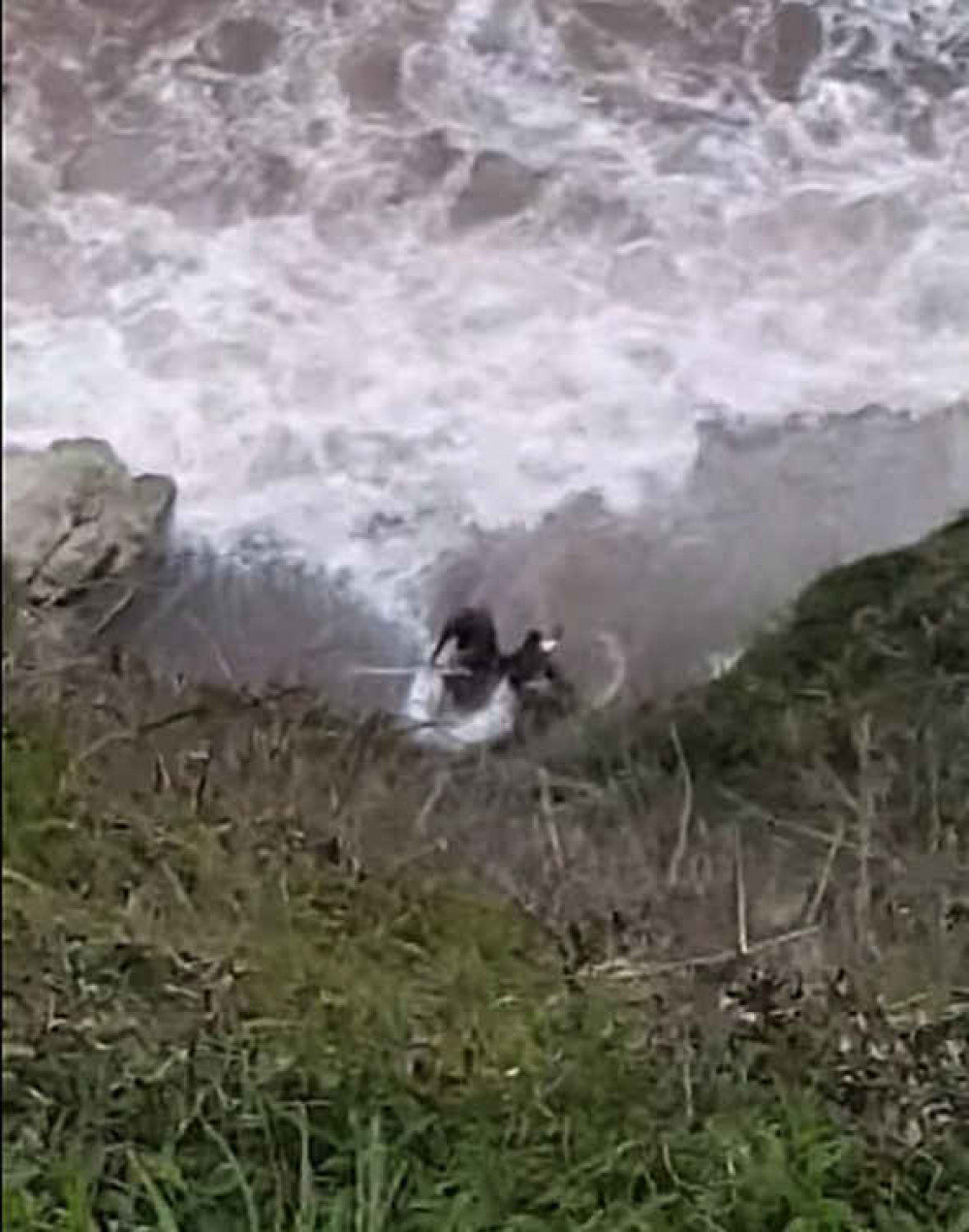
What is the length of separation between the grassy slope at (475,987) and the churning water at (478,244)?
1.82 ft

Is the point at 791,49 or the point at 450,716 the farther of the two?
the point at 791,49

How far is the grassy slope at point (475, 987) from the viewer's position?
2.41m

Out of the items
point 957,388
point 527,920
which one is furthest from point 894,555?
point 527,920

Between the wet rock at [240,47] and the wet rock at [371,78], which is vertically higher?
the wet rock at [240,47]

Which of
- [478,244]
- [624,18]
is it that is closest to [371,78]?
[478,244]

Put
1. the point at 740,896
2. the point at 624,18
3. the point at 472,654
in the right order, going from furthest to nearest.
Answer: the point at 624,18 → the point at 472,654 → the point at 740,896

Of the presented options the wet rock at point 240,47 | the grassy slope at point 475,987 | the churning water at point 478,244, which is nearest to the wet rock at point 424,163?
the churning water at point 478,244

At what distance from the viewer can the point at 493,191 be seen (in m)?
3.73

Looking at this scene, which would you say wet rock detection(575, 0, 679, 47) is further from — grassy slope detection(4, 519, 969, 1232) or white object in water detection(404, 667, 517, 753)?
grassy slope detection(4, 519, 969, 1232)

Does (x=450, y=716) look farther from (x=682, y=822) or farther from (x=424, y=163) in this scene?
(x=424, y=163)

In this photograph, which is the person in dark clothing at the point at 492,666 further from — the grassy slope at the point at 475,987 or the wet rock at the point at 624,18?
the wet rock at the point at 624,18

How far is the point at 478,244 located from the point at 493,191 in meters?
0.09

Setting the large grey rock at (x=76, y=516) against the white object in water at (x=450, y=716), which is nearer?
the large grey rock at (x=76, y=516)

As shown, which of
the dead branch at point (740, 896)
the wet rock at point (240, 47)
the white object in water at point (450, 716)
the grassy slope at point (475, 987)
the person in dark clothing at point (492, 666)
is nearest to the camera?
the grassy slope at point (475, 987)
